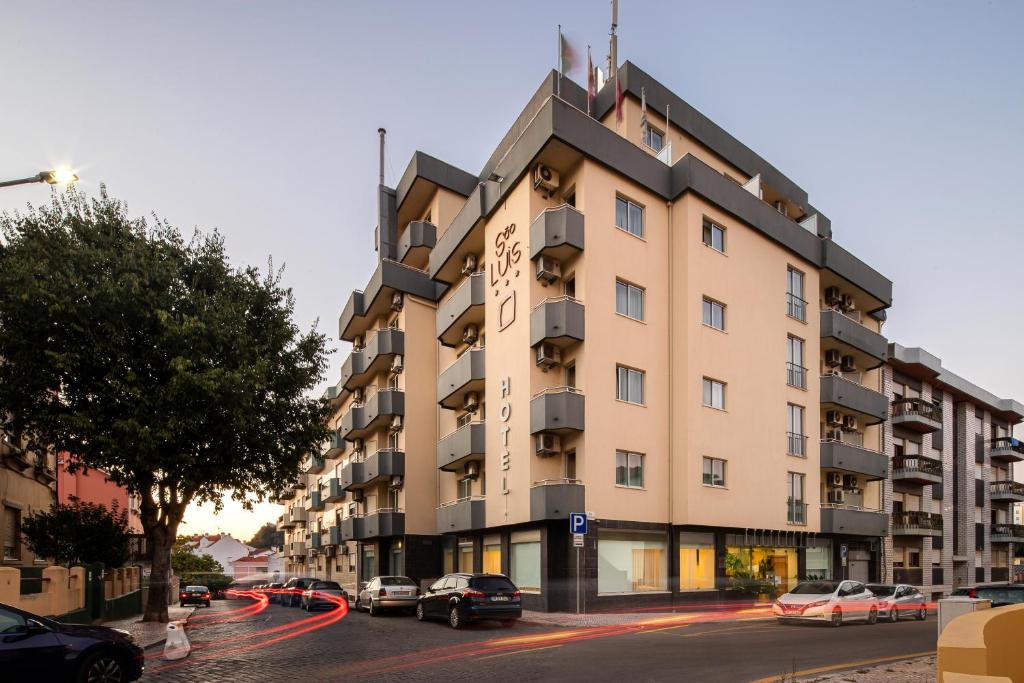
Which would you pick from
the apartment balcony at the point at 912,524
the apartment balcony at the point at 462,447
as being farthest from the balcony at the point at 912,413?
the apartment balcony at the point at 462,447

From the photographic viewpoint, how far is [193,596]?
144ft

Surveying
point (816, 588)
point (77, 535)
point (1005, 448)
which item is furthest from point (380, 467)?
point (1005, 448)

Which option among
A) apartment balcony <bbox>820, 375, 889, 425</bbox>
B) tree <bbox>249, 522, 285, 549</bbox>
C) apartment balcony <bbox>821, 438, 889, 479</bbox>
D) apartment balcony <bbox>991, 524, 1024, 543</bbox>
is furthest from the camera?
tree <bbox>249, 522, 285, 549</bbox>

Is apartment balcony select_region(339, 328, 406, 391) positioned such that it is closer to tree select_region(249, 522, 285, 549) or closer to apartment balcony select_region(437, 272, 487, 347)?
apartment balcony select_region(437, 272, 487, 347)

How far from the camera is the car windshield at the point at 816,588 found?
23.1 m

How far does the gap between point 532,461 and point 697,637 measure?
409 inches

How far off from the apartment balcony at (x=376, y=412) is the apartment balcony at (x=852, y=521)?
20.4 metres

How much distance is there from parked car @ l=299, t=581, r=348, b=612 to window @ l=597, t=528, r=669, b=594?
55.7 ft

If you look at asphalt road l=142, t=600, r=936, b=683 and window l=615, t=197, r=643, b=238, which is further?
window l=615, t=197, r=643, b=238

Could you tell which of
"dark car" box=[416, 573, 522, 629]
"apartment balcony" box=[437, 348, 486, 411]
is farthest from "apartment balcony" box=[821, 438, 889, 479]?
"dark car" box=[416, 573, 522, 629]

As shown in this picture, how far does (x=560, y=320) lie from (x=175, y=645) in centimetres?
1540

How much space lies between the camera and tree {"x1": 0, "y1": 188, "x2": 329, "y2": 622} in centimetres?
2050

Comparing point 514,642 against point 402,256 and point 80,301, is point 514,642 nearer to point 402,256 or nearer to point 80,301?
point 80,301

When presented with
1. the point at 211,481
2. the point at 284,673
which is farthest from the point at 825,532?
the point at 284,673
